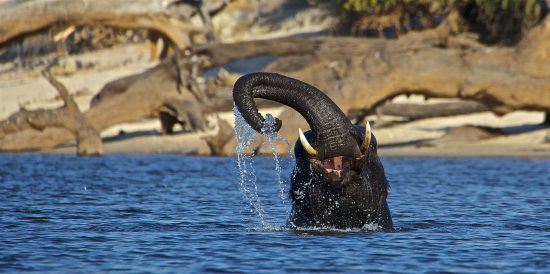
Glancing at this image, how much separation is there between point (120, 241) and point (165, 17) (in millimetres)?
19002

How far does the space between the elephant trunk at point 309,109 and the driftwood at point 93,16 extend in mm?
18787

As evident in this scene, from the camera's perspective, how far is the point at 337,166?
9.88 m

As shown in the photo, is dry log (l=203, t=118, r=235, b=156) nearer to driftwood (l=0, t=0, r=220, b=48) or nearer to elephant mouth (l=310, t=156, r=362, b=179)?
driftwood (l=0, t=0, r=220, b=48)

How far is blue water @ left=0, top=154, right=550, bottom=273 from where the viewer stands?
31.1 ft

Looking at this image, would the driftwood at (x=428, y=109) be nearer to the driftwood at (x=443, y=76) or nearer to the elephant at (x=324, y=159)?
the driftwood at (x=443, y=76)

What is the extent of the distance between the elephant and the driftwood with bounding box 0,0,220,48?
17841 millimetres

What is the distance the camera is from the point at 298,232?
11.1 metres

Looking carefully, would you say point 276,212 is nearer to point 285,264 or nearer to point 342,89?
point 285,264

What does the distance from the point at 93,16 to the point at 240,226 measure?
1663 centimetres

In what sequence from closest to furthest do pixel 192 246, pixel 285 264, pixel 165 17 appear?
pixel 285 264 → pixel 192 246 → pixel 165 17

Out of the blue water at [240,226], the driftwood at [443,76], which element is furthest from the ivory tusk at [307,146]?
the driftwood at [443,76]

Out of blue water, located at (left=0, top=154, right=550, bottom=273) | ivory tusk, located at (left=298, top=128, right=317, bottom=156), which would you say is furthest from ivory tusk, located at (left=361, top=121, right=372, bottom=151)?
blue water, located at (left=0, top=154, right=550, bottom=273)

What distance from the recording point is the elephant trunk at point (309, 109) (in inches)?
374

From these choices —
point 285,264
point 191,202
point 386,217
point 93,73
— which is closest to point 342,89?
point 191,202
